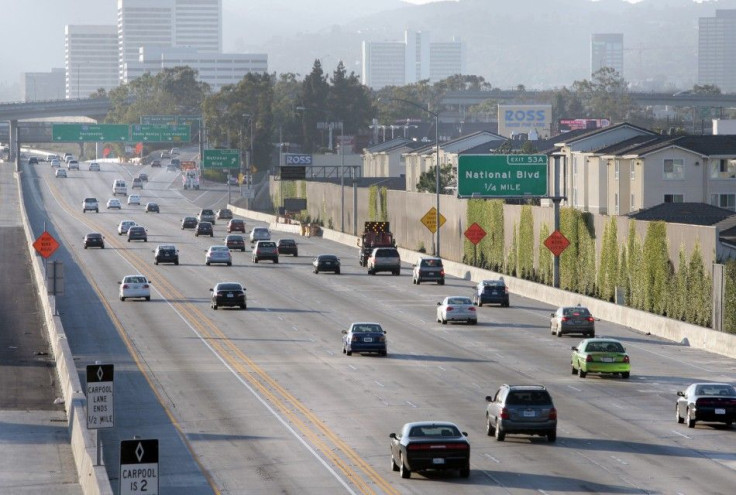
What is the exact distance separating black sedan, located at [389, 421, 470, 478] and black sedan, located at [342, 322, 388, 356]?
21935mm

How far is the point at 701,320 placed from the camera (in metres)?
59.9

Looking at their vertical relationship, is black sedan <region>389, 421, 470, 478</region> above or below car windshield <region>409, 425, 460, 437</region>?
below

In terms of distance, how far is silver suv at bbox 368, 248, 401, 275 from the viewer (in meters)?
86.8

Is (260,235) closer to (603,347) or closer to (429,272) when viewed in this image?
(429,272)

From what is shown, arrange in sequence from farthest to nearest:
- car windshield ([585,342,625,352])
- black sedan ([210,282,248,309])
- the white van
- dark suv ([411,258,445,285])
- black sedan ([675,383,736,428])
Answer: the white van, dark suv ([411,258,445,285]), black sedan ([210,282,248,309]), car windshield ([585,342,625,352]), black sedan ([675,383,736,428])

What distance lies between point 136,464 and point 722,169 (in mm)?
88445

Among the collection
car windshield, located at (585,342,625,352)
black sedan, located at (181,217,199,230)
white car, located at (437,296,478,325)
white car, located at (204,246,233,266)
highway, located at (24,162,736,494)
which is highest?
black sedan, located at (181,217,199,230)

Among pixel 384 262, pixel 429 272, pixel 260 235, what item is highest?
pixel 260 235

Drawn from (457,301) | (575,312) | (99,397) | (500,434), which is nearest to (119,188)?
(457,301)

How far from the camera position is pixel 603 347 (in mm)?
45906

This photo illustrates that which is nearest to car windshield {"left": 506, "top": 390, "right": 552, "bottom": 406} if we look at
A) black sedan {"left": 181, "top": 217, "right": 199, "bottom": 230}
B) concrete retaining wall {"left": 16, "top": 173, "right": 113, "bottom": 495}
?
concrete retaining wall {"left": 16, "top": 173, "right": 113, "bottom": 495}

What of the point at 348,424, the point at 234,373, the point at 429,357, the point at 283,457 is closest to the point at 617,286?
the point at 429,357

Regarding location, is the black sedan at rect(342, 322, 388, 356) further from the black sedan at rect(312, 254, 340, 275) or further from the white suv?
the white suv

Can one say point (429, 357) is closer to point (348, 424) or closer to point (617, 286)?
point (348, 424)
